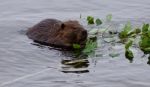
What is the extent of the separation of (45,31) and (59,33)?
0.31 meters

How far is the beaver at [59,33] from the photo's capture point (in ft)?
29.9

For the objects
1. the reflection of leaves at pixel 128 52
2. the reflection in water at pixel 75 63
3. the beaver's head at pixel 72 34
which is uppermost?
the beaver's head at pixel 72 34

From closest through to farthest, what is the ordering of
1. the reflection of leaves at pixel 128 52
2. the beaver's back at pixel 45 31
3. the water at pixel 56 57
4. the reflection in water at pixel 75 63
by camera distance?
the water at pixel 56 57 < the reflection in water at pixel 75 63 < the reflection of leaves at pixel 128 52 < the beaver's back at pixel 45 31

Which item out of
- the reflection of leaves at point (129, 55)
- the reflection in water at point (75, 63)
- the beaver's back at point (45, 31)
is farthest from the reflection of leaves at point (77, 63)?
the beaver's back at point (45, 31)

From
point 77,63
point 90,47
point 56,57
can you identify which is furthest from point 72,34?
point 77,63

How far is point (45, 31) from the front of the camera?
378 inches

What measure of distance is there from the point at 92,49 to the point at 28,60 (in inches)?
42.8

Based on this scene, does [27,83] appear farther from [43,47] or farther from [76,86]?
[43,47]

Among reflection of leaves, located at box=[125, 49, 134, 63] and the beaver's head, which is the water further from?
the beaver's head

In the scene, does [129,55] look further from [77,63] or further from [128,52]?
[77,63]

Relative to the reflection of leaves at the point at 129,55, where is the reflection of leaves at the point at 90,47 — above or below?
above

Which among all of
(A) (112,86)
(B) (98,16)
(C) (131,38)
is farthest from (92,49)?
(B) (98,16)

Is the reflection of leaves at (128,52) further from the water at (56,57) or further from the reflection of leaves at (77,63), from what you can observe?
the reflection of leaves at (77,63)

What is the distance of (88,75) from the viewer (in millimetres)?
7594
